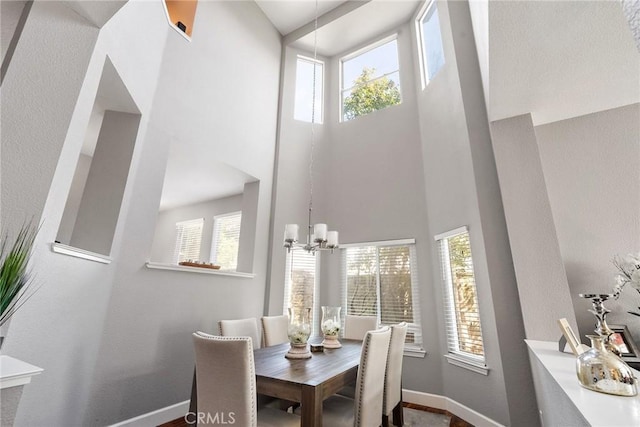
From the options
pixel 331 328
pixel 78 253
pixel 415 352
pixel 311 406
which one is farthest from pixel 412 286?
pixel 78 253

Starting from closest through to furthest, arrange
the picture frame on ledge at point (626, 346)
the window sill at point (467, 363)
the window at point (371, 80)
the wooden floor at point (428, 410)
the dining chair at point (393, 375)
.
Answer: the picture frame on ledge at point (626, 346)
the dining chair at point (393, 375)
the wooden floor at point (428, 410)
the window sill at point (467, 363)
the window at point (371, 80)

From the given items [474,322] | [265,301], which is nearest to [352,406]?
[474,322]

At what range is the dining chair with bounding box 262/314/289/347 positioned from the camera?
129 inches

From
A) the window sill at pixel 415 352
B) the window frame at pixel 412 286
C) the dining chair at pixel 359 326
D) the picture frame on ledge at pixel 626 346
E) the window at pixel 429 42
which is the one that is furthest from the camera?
the window at pixel 429 42

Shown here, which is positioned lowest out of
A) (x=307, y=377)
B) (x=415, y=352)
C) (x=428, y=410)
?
(x=428, y=410)

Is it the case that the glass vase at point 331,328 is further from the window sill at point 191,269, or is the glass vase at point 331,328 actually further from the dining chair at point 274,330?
the window sill at point 191,269

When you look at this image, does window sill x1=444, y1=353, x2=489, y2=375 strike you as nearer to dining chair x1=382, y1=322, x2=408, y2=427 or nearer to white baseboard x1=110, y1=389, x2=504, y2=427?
white baseboard x1=110, y1=389, x2=504, y2=427

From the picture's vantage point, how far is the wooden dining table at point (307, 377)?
1705 millimetres

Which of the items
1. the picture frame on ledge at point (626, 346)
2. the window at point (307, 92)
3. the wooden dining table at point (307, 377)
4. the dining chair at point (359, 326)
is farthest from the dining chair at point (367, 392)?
the window at point (307, 92)

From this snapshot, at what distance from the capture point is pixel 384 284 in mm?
4305

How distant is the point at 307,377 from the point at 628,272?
267 cm

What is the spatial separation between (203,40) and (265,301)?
3.88 meters

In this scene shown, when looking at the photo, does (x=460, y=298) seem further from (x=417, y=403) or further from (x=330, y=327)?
(x=330, y=327)

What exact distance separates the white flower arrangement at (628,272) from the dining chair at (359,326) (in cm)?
229
